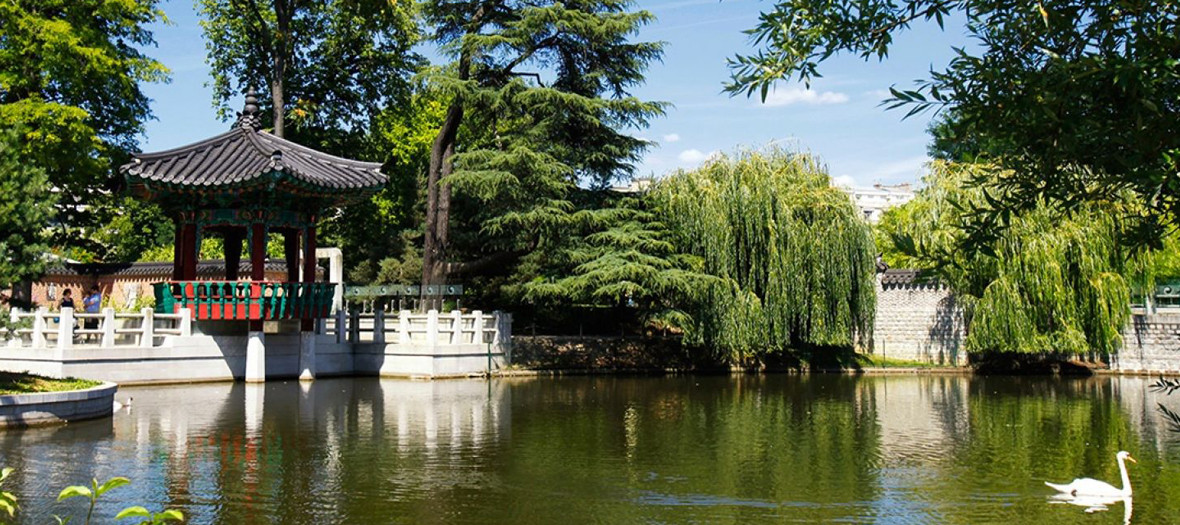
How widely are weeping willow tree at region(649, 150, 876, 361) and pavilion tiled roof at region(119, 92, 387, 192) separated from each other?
25.2ft

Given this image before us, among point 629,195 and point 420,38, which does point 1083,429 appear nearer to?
point 629,195

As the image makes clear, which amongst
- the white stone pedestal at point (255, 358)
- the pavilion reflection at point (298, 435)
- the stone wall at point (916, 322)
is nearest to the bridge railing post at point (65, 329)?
the pavilion reflection at point (298, 435)

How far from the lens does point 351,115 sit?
95.6 feet

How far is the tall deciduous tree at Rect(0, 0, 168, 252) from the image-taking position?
871 inches

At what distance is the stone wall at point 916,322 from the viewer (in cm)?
2706

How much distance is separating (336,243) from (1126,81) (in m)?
29.6

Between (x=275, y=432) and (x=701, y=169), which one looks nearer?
(x=275, y=432)

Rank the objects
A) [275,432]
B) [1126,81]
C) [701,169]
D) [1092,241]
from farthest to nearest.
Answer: [701,169] < [1092,241] < [275,432] < [1126,81]

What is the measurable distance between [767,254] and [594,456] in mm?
13332

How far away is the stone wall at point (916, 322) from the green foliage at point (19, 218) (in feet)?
66.7

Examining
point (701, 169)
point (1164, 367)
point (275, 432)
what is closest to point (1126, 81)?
point (275, 432)

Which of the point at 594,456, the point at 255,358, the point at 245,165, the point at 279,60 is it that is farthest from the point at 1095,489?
the point at 279,60

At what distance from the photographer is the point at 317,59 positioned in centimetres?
2842

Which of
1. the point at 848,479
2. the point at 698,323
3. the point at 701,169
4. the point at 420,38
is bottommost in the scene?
the point at 848,479
